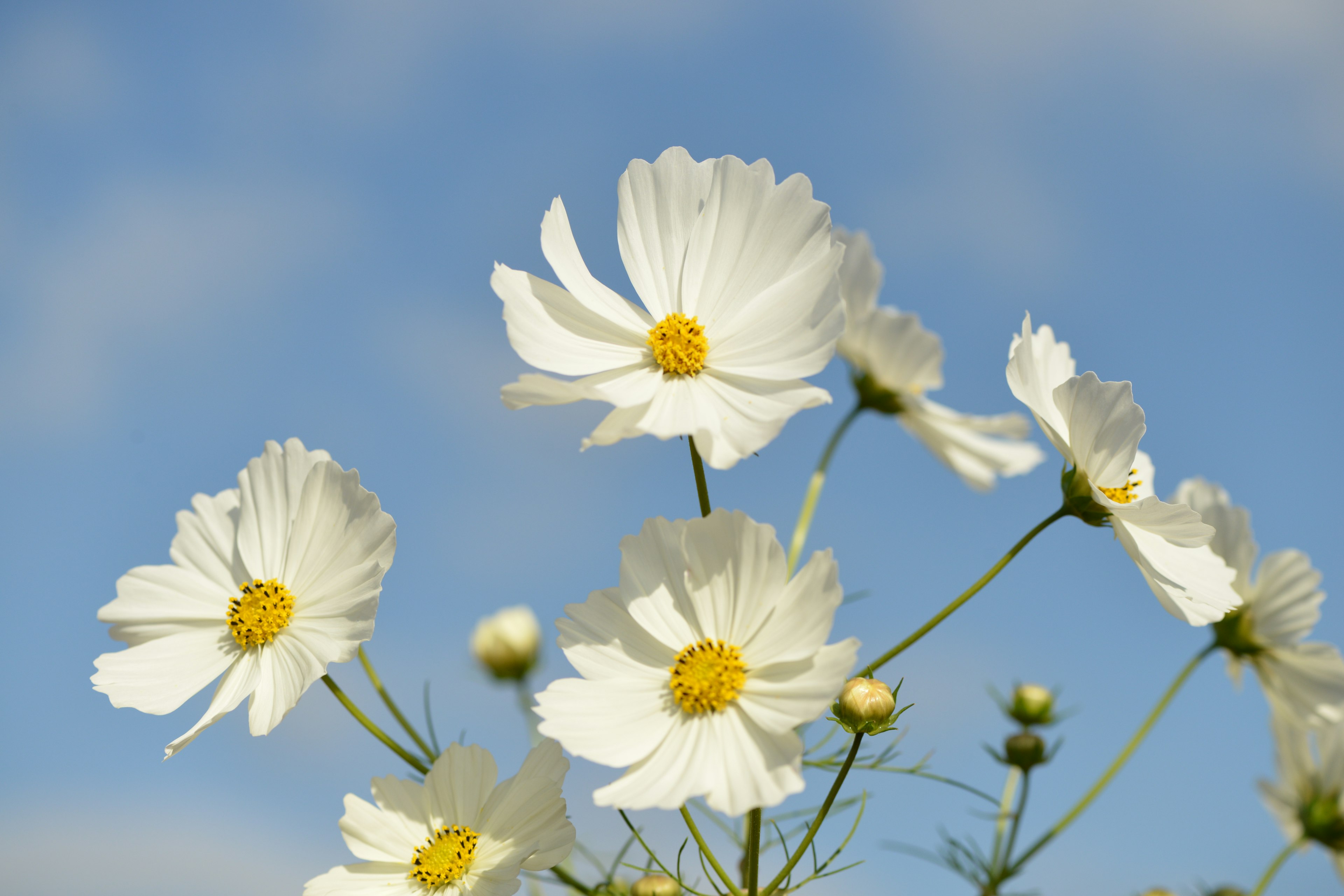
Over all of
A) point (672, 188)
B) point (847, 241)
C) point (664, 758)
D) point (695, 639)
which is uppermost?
point (847, 241)

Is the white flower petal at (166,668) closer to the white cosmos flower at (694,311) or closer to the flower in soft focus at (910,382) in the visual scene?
the white cosmos flower at (694,311)

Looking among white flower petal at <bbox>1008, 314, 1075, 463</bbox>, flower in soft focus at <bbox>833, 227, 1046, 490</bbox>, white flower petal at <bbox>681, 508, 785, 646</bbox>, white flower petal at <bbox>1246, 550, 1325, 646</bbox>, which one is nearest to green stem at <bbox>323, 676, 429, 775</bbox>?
white flower petal at <bbox>681, 508, 785, 646</bbox>

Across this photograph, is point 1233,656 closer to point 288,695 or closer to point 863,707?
point 863,707

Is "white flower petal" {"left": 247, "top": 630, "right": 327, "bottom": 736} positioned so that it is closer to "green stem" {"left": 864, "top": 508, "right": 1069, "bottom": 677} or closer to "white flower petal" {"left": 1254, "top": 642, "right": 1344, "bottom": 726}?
"green stem" {"left": 864, "top": 508, "right": 1069, "bottom": 677}

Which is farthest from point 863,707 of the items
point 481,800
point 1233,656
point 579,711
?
point 1233,656

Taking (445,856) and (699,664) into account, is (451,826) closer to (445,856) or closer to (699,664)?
(445,856)

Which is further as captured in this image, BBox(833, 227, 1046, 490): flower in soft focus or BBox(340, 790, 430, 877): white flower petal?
BBox(833, 227, 1046, 490): flower in soft focus

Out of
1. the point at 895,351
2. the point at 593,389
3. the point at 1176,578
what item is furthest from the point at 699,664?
the point at 895,351
